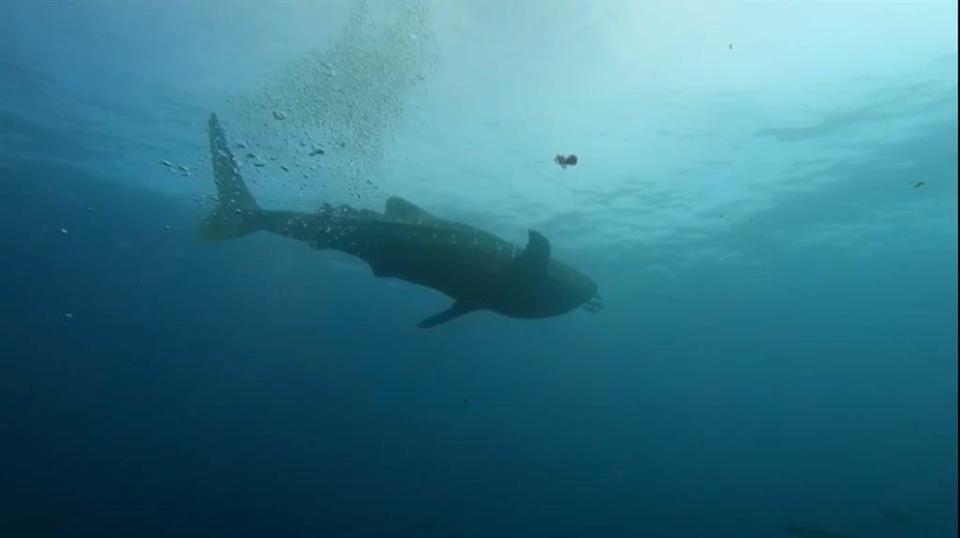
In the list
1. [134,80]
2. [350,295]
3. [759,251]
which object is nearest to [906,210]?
[759,251]

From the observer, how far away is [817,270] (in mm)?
37875

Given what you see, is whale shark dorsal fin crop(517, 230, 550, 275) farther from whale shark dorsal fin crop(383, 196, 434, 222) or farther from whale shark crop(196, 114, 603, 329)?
whale shark dorsal fin crop(383, 196, 434, 222)

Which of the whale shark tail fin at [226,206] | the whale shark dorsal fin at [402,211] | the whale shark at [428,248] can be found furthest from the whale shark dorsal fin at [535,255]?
the whale shark tail fin at [226,206]

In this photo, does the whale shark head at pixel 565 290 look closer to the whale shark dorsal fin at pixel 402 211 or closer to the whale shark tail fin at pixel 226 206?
the whale shark dorsal fin at pixel 402 211

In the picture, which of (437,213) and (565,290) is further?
(437,213)

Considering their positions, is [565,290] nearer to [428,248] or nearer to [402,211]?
[428,248]

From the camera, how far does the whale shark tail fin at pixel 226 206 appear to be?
34.6ft

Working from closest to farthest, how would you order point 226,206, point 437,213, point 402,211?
point 402,211
point 226,206
point 437,213

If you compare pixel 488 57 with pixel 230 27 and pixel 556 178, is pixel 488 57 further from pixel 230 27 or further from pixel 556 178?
pixel 556 178

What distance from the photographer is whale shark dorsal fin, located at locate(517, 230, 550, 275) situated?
9.34 meters

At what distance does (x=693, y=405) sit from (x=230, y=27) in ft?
326

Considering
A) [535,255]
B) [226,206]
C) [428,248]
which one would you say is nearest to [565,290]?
[535,255]

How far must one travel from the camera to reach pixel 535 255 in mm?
9562

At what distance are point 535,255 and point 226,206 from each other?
4.91 metres
